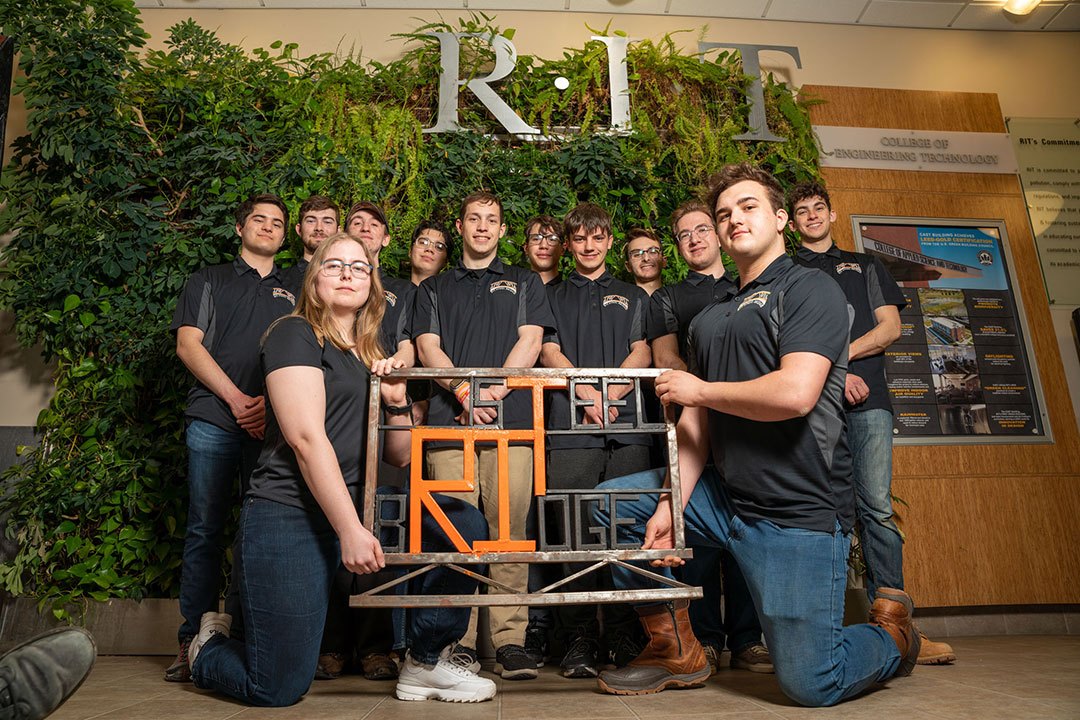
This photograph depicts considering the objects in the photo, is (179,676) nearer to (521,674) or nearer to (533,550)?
(521,674)

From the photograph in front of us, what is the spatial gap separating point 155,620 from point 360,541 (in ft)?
6.65

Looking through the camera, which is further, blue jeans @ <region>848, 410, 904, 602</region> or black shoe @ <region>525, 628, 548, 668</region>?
blue jeans @ <region>848, 410, 904, 602</region>

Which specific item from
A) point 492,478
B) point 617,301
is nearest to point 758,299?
point 617,301

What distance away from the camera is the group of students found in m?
1.71

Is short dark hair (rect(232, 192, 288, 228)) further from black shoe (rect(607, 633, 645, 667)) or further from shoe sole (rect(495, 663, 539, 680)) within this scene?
black shoe (rect(607, 633, 645, 667))

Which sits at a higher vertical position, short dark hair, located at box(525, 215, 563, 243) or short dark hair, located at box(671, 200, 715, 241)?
short dark hair, located at box(525, 215, 563, 243)

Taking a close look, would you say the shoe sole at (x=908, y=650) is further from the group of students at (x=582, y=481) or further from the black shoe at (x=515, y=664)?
the black shoe at (x=515, y=664)

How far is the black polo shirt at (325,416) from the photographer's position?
Result: 1.79 meters

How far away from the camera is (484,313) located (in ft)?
9.12

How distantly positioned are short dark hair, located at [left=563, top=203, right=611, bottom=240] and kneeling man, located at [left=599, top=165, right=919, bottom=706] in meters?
0.95

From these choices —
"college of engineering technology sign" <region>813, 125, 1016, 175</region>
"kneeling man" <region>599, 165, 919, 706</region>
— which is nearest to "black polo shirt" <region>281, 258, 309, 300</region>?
"kneeling man" <region>599, 165, 919, 706</region>

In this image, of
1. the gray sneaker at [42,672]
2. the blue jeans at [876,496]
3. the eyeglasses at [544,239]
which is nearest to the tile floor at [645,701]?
the blue jeans at [876,496]

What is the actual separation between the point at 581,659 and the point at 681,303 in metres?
1.39

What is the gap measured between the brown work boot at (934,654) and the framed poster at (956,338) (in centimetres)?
147
